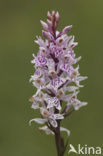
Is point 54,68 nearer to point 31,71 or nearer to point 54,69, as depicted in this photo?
point 54,69

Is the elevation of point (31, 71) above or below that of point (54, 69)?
above

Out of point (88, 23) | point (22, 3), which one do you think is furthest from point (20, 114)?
point (22, 3)

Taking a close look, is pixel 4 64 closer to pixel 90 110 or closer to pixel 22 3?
pixel 90 110

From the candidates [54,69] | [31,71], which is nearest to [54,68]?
[54,69]

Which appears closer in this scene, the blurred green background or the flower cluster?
the flower cluster

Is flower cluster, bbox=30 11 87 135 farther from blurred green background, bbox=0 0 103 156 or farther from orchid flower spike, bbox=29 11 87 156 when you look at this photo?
blurred green background, bbox=0 0 103 156

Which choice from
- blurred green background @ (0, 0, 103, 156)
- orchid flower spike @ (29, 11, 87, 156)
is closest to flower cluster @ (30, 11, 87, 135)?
orchid flower spike @ (29, 11, 87, 156)

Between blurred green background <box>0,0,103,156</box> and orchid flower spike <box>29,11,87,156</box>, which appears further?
blurred green background <box>0,0,103,156</box>

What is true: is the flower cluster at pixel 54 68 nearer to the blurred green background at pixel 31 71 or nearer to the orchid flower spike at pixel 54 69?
the orchid flower spike at pixel 54 69
